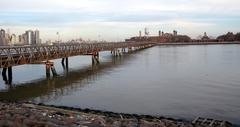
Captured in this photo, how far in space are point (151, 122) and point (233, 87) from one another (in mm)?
15923

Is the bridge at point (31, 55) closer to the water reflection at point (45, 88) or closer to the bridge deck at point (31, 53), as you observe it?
the bridge deck at point (31, 53)

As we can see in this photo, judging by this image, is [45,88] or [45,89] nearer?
[45,89]

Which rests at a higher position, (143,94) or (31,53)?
(31,53)

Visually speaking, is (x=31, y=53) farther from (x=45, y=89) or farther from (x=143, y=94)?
(x=143, y=94)

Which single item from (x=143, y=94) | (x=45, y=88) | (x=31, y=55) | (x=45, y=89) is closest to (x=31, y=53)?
(x=31, y=55)

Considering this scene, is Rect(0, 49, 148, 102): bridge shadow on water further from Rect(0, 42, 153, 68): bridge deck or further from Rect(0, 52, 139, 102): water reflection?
Rect(0, 42, 153, 68): bridge deck

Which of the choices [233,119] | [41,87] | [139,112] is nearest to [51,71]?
[41,87]

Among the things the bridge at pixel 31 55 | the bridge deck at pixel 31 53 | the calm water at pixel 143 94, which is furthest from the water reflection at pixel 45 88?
the bridge deck at pixel 31 53

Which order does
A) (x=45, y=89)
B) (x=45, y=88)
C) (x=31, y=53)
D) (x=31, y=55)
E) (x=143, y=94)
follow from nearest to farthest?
(x=143, y=94) < (x=45, y=89) < (x=45, y=88) < (x=31, y=55) < (x=31, y=53)

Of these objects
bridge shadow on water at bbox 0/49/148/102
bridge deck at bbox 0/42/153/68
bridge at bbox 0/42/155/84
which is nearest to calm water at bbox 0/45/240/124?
bridge shadow on water at bbox 0/49/148/102

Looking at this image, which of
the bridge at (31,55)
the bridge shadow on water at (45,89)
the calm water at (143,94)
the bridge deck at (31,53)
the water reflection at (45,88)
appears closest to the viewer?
the calm water at (143,94)

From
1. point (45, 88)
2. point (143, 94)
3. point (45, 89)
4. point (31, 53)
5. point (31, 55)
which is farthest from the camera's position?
point (31, 53)

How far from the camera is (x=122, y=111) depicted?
24.0 metres

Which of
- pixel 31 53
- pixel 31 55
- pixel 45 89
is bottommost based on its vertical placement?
pixel 45 89
